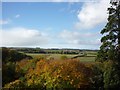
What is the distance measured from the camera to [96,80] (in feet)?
123

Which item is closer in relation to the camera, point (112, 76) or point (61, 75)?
point (112, 76)

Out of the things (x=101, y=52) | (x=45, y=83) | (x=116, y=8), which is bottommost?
(x=45, y=83)

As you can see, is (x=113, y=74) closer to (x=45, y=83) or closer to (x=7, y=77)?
(x=45, y=83)

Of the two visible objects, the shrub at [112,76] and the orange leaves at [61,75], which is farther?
the orange leaves at [61,75]

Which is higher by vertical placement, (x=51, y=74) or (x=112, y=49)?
(x=112, y=49)

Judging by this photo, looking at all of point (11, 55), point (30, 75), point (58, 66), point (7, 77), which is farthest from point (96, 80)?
point (11, 55)

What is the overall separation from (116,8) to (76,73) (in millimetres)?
9540

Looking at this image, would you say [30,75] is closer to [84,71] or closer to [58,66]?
[58,66]

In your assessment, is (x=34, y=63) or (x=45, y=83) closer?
(x=45, y=83)

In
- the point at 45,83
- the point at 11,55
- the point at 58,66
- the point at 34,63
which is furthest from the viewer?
the point at 11,55

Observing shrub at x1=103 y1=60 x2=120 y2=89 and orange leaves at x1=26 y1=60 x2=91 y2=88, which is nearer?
shrub at x1=103 y1=60 x2=120 y2=89

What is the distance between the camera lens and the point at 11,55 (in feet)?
201

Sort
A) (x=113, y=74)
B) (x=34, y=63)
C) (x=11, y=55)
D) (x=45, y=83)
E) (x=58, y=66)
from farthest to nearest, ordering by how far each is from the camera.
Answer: (x=11, y=55) < (x=34, y=63) < (x=58, y=66) < (x=45, y=83) < (x=113, y=74)

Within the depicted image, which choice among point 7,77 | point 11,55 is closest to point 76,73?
point 7,77
